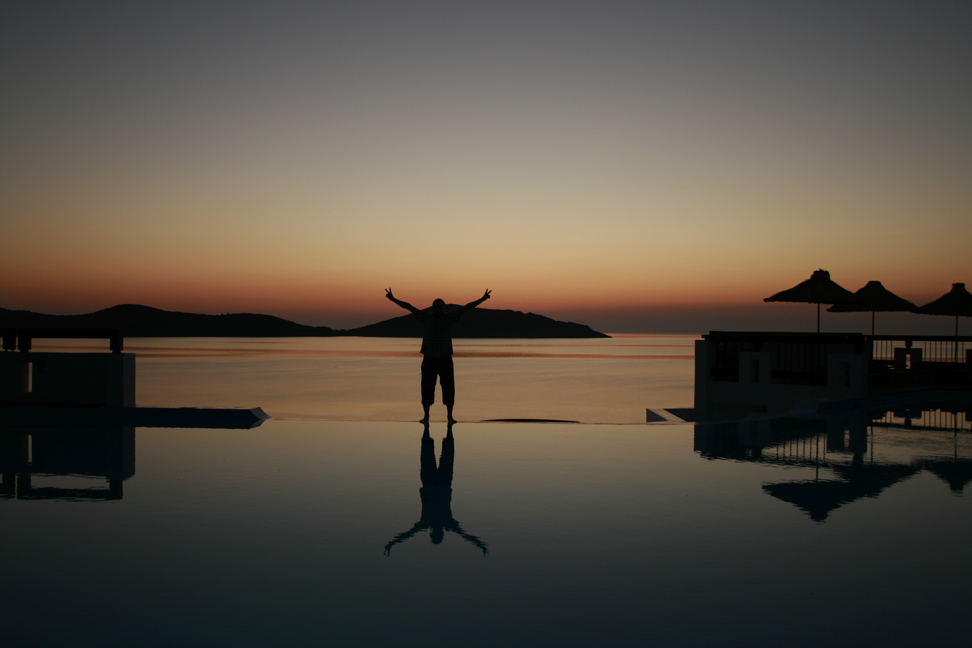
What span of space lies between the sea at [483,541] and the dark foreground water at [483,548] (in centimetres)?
2

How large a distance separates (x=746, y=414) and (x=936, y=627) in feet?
41.2

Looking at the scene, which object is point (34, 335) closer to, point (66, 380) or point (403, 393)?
point (66, 380)

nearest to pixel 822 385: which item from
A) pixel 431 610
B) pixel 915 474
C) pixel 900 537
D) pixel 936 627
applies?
pixel 915 474

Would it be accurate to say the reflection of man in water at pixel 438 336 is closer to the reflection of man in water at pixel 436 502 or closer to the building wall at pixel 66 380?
the reflection of man in water at pixel 436 502

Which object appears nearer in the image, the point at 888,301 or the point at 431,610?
the point at 431,610

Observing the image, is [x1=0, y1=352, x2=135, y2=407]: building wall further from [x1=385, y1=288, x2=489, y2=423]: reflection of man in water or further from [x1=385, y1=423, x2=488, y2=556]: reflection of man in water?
[x1=385, y1=423, x2=488, y2=556]: reflection of man in water

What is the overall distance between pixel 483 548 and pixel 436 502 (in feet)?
4.07

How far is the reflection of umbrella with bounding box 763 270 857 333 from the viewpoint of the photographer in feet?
56.0

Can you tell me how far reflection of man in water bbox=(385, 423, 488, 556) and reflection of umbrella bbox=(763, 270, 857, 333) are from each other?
40.7 feet

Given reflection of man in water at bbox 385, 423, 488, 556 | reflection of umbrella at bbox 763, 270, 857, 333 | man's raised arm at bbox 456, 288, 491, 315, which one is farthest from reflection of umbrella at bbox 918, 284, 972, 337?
reflection of man in water at bbox 385, 423, 488, 556

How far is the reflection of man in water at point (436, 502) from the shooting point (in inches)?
173

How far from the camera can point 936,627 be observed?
3.06m

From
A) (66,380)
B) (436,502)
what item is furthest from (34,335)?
(436,502)

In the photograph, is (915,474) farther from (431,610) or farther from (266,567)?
(266,567)
